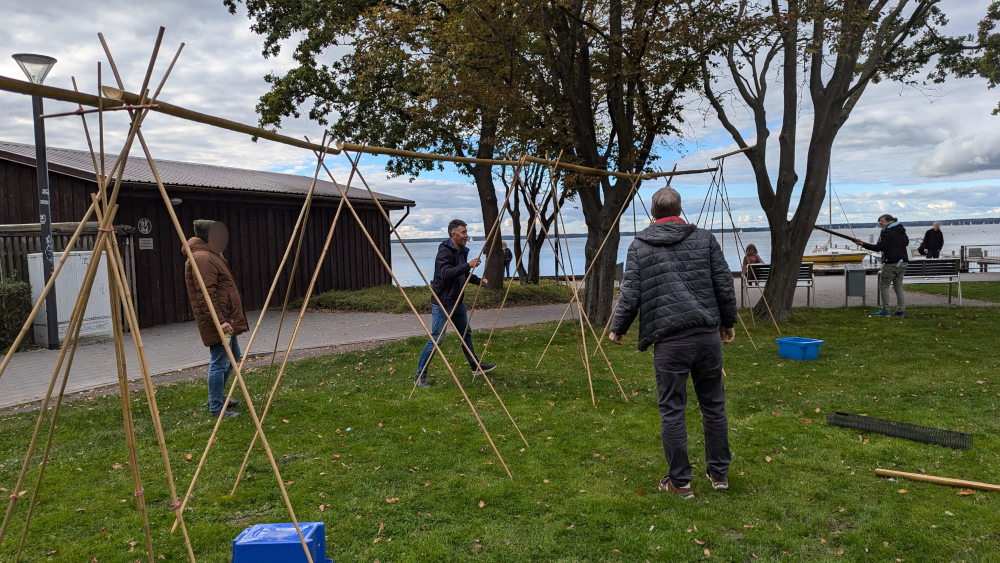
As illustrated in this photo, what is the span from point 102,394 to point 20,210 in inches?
286

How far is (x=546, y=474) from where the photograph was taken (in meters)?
4.20

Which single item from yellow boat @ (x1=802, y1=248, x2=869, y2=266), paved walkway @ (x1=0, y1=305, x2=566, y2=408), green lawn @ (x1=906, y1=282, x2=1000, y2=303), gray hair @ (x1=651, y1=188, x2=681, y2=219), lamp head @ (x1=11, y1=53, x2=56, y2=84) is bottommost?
paved walkway @ (x1=0, y1=305, x2=566, y2=408)

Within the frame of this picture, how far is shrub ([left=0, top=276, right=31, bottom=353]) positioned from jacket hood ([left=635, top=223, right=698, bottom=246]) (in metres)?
9.48

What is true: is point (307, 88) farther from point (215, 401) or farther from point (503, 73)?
point (215, 401)

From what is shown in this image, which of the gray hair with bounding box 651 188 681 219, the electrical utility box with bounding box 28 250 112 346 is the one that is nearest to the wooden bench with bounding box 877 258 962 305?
the gray hair with bounding box 651 188 681 219

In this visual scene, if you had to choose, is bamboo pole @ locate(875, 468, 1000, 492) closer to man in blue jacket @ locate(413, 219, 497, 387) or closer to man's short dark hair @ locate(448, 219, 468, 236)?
man in blue jacket @ locate(413, 219, 497, 387)

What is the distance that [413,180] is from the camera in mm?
17516

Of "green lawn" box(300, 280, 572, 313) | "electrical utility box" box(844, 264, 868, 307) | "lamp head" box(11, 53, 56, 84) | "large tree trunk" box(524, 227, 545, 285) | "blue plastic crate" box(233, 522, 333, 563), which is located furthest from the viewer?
"large tree trunk" box(524, 227, 545, 285)

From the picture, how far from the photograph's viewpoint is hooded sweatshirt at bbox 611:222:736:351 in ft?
12.2

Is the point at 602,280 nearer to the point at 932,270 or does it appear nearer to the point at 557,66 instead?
the point at 557,66

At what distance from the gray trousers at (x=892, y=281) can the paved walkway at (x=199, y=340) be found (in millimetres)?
1688

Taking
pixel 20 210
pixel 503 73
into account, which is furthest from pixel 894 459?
pixel 20 210

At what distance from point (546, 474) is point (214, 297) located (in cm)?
316

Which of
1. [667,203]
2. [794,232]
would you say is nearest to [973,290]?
[794,232]
